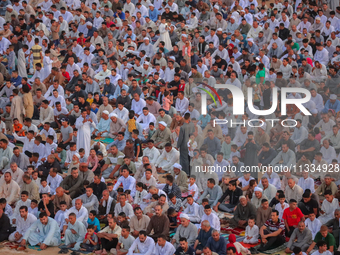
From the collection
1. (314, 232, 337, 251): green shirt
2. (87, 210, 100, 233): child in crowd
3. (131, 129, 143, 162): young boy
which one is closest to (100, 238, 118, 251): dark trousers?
(87, 210, 100, 233): child in crowd

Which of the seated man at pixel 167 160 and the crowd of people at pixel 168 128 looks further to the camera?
the seated man at pixel 167 160

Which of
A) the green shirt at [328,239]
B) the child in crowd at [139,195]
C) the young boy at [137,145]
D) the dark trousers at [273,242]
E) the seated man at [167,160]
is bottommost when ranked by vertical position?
the dark trousers at [273,242]

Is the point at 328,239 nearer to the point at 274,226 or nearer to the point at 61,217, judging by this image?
A: the point at 274,226

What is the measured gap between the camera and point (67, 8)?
23078 millimetres

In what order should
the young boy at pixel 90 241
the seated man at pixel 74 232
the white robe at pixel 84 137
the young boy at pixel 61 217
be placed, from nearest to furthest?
the young boy at pixel 90 241 → the seated man at pixel 74 232 → the young boy at pixel 61 217 → the white robe at pixel 84 137

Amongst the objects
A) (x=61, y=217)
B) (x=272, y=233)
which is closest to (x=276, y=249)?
(x=272, y=233)

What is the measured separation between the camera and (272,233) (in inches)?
448

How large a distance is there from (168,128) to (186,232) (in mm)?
4383

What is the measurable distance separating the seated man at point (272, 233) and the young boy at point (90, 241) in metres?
3.05

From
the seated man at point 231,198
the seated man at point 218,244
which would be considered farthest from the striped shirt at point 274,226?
the seated man at point 231,198

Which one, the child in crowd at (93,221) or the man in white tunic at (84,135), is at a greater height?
the man in white tunic at (84,135)

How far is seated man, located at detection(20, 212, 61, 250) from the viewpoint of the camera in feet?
38.5

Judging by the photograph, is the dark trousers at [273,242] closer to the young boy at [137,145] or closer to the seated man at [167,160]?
the seated man at [167,160]

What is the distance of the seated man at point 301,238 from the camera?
11.1 m
